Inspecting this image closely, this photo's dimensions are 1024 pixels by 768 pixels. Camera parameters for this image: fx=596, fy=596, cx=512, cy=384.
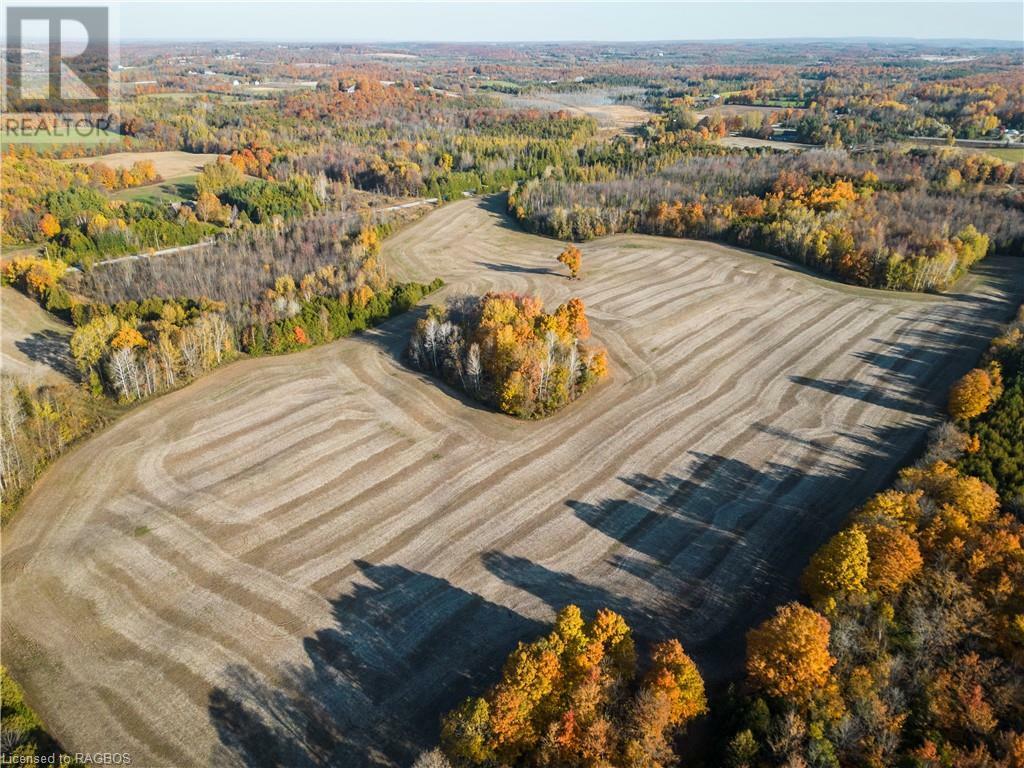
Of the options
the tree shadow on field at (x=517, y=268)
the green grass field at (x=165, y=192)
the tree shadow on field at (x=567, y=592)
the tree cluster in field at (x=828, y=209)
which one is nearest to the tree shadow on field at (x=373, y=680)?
the tree shadow on field at (x=567, y=592)

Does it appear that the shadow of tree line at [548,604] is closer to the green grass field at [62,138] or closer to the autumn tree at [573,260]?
the autumn tree at [573,260]

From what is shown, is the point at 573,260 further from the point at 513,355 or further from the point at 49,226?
the point at 49,226

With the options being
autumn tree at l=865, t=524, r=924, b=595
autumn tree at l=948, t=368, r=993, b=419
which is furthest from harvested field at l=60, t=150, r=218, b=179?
autumn tree at l=865, t=524, r=924, b=595

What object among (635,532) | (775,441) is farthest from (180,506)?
(775,441)

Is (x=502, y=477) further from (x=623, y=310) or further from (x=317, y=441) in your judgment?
(x=623, y=310)

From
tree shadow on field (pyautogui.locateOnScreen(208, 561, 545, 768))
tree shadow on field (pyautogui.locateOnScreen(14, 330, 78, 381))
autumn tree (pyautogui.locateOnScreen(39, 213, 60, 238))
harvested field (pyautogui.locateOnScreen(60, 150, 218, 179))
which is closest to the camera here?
tree shadow on field (pyautogui.locateOnScreen(208, 561, 545, 768))

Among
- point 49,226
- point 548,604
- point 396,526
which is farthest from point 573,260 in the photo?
point 49,226

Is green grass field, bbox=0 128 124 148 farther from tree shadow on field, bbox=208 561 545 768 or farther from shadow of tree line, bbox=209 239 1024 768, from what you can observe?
Answer: shadow of tree line, bbox=209 239 1024 768
